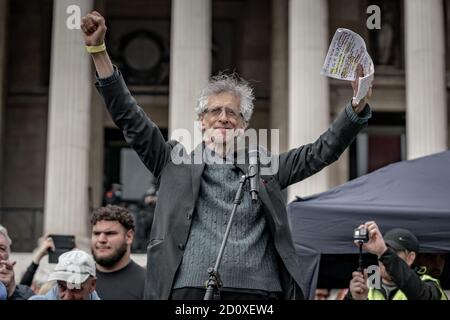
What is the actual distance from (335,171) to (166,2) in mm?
10745

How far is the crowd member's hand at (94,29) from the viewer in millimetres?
6021

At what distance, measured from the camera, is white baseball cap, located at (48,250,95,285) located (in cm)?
782

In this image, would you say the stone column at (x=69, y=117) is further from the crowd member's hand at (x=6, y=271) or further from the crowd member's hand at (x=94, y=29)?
the crowd member's hand at (x=94, y=29)

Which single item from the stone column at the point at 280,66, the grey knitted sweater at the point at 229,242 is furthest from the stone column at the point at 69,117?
the grey knitted sweater at the point at 229,242

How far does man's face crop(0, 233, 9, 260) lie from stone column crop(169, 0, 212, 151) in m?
23.1

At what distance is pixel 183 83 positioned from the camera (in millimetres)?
32375

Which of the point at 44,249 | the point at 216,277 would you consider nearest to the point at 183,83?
the point at 44,249

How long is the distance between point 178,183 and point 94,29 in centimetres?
110

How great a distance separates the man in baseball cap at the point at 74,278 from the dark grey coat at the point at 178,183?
171 cm

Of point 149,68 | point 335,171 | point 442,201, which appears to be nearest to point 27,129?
point 149,68

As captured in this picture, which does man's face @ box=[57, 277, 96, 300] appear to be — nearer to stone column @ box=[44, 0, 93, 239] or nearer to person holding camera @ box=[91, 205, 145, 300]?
person holding camera @ box=[91, 205, 145, 300]

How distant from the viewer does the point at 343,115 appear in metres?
6.28

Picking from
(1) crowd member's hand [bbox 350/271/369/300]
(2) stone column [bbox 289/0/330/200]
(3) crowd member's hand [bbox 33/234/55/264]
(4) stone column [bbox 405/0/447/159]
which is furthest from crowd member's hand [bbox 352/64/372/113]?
(4) stone column [bbox 405/0/447/159]
